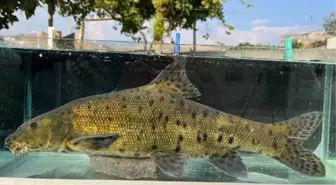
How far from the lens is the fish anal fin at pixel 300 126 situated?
269 centimetres

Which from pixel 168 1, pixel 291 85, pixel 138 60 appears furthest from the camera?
pixel 168 1

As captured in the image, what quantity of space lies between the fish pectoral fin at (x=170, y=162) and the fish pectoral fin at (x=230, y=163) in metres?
0.16

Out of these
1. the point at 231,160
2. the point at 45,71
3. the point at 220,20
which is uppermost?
the point at 220,20

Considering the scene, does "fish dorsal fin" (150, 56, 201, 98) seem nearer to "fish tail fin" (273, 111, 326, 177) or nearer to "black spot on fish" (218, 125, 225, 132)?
"black spot on fish" (218, 125, 225, 132)

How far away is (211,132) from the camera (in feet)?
8.90

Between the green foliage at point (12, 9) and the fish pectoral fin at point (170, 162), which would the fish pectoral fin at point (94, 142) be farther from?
the green foliage at point (12, 9)

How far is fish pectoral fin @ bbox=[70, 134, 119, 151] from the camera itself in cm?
261

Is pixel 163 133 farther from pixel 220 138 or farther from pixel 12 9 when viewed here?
pixel 12 9

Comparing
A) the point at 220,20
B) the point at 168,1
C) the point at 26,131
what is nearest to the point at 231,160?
the point at 26,131

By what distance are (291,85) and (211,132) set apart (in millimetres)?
713

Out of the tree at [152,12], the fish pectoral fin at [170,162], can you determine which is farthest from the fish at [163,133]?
the tree at [152,12]

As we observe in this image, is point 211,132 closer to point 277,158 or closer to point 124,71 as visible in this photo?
point 277,158

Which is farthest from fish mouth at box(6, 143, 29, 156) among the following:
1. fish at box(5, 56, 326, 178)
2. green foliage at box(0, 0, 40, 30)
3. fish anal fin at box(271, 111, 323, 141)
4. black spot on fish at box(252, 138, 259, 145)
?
green foliage at box(0, 0, 40, 30)

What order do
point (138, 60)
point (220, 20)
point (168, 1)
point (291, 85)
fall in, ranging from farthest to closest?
1. point (220, 20)
2. point (168, 1)
3. point (291, 85)
4. point (138, 60)
